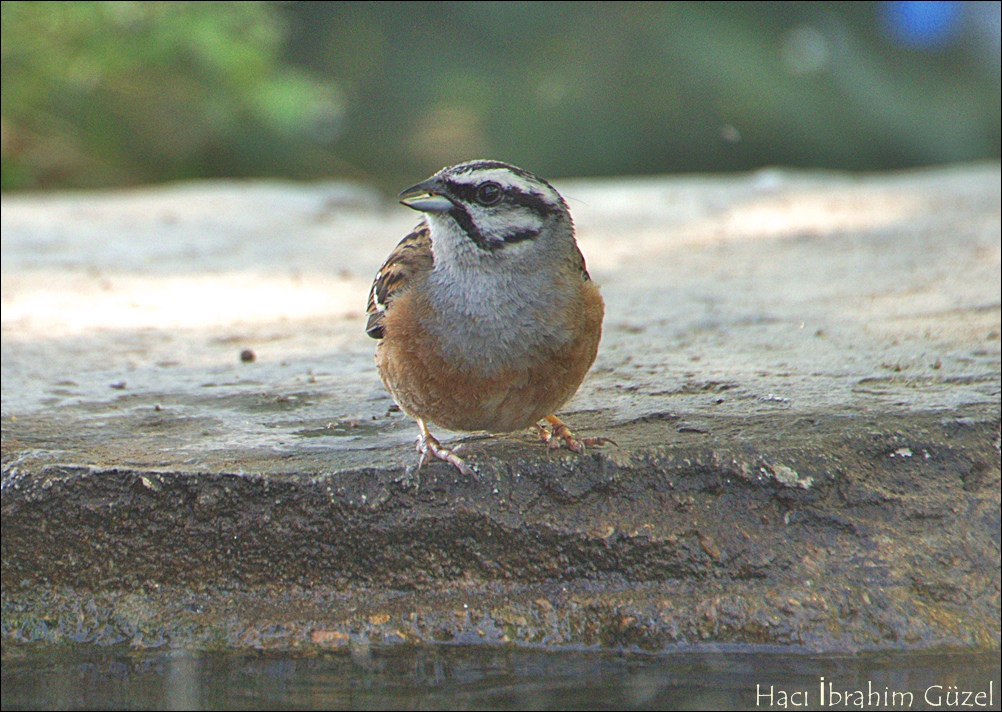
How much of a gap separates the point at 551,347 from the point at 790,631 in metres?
0.97

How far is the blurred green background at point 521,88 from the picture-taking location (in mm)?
11055

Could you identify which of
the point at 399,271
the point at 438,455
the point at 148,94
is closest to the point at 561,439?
the point at 438,455

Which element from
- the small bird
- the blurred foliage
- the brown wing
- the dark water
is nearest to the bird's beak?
the small bird

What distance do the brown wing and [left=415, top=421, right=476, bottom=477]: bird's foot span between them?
0.45m

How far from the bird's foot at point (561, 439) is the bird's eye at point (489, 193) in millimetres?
677

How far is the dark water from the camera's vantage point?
2602 millimetres

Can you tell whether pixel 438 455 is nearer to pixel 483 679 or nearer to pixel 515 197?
pixel 483 679

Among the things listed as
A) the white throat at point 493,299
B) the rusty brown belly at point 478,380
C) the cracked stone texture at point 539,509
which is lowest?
the cracked stone texture at point 539,509

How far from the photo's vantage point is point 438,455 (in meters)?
3.08

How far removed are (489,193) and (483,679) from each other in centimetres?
128

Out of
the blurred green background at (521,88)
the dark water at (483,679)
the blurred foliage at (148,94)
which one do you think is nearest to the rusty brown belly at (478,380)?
the dark water at (483,679)

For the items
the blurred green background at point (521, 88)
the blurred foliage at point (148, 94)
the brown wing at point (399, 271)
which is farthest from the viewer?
the blurred green background at point (521, 88)

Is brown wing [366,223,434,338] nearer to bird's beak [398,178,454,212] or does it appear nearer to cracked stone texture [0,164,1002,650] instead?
bird's beak [398,178,454,212]

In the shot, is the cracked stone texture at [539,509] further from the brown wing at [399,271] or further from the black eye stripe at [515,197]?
the black eye stripe at [515,197]
